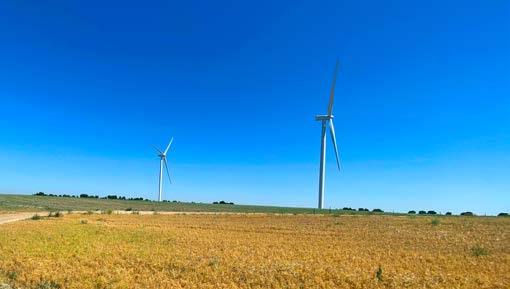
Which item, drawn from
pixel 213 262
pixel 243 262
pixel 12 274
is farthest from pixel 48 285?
pixel 243 262

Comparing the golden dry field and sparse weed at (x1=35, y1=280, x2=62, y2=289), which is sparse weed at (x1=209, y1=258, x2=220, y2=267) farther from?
sparse weed at (x1=35, y1=280, x2=62, y2=289)

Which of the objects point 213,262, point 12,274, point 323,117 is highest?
point 323,117

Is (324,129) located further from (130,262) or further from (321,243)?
(130,262)

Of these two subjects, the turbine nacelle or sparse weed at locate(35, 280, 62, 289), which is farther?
the turbine nacelle

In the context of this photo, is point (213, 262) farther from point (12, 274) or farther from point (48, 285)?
point (12, 274)

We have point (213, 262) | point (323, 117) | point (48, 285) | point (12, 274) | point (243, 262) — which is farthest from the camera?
point (323, 117)

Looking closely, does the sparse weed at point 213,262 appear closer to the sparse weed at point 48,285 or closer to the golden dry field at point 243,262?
the golden dry field at point 243,262

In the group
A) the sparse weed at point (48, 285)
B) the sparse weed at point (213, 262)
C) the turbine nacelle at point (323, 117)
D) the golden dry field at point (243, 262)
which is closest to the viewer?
the sparse weed at point (48, 285)

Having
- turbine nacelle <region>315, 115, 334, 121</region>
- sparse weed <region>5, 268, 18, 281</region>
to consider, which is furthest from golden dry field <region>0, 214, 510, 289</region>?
turbine nacelle <region>315, 115, 334, 121</region>

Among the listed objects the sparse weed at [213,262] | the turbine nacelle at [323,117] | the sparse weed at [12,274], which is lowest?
the sparse weed at [12,274]

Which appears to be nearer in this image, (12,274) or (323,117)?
(12,274)

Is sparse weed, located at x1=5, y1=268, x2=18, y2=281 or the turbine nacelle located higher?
the turbine nacelle

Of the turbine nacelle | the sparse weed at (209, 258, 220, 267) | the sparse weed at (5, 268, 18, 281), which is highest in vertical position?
the turbine nacelle

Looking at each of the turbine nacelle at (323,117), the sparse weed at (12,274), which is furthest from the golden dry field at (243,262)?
the turbine nacelle at (323,117)
